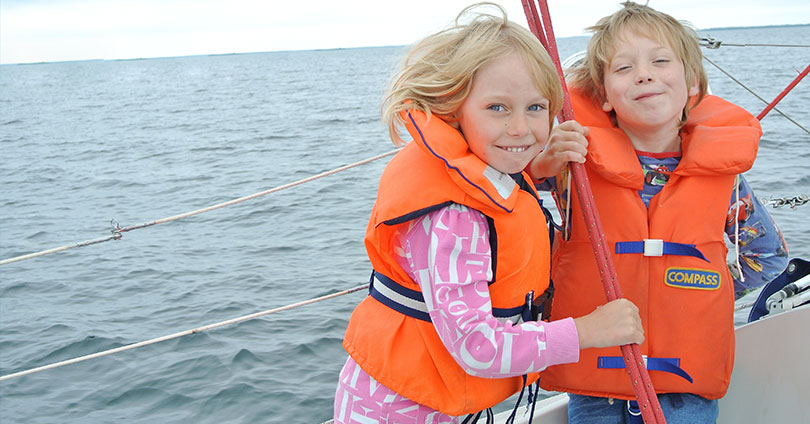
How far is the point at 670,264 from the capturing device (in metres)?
1.75

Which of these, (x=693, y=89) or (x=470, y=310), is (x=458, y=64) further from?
(x=693, y=89)

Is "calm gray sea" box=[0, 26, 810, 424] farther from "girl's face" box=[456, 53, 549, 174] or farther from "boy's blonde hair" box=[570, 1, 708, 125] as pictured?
"boy's blonde hair" box=[570, 1, 708, 125]

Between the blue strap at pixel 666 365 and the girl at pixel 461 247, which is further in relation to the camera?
the blue strap at pixel 666 365

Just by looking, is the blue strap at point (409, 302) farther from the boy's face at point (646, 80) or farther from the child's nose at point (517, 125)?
the boy's face at point (646, 80)

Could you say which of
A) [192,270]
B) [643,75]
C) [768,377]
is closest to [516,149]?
[643,75]

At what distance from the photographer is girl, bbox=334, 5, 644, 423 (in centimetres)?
137

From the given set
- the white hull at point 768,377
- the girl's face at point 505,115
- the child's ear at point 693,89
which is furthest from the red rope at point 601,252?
the white hull at point 768,377

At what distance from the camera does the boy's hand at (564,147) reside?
162cm

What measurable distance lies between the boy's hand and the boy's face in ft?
0.48

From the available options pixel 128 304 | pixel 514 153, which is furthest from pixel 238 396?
pixel 514 153

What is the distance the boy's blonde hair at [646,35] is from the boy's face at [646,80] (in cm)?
2

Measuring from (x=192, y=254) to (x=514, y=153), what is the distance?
255 inches

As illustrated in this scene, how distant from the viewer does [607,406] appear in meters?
1.83

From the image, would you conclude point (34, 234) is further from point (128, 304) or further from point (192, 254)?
point (128, 304)
